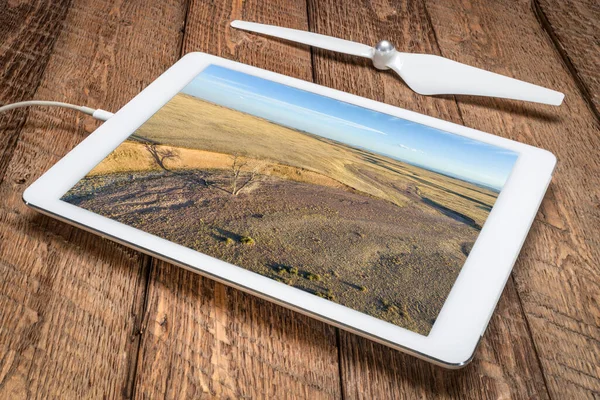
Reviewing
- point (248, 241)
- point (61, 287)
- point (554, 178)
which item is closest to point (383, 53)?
point (554, 178)

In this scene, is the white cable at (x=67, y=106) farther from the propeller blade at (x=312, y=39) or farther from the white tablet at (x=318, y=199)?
the propeller blade at (x=312, y=39)

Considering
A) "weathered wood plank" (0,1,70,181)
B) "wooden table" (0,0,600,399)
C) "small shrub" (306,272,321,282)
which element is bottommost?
"weathered wood plank" (0,1,70,181)

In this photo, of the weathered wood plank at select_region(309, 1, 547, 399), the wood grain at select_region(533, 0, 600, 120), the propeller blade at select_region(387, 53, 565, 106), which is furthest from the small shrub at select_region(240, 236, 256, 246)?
the wood grain at select_region(533, 0, 600, 120)

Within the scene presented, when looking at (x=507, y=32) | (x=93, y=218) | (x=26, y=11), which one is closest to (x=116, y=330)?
(x=93, y=218)

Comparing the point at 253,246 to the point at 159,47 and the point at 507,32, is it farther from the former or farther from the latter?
the point at 507,32

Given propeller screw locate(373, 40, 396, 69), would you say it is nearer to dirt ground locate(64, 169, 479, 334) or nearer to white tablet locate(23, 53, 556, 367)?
white tablet locate(23, 53, 556, 367)

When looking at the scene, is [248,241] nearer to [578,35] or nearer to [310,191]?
[310,191]

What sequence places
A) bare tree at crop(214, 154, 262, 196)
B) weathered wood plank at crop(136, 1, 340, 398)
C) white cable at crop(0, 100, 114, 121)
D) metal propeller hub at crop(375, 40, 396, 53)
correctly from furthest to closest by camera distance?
metal propeller hub at crop(375, 40, 396, 53) → white cable at crop(0, 100, 114, 121) → bare tree at crop(214, 154, 262, 196) → weathered wood plank at crop(136, 1, 340, 398)

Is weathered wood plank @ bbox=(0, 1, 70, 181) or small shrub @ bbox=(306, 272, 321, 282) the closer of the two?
small shrub @ bbox=(306, 272, 321, 282)
